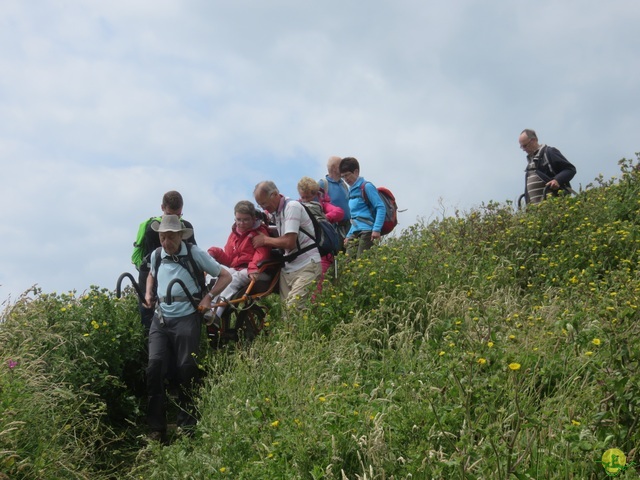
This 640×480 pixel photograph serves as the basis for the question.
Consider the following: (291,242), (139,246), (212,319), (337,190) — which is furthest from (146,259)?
(337,190)

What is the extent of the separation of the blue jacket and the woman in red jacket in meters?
2.32

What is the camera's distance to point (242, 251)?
9492 mm

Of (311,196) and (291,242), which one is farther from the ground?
(311,196)

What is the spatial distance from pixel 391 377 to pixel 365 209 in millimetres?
4782

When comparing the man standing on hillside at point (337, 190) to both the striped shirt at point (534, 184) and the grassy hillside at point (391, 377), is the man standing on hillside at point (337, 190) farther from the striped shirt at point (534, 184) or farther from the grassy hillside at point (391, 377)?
the striped shirt at point (534, 184)

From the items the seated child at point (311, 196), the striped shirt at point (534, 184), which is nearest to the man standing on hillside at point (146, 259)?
the seated child at point (311, 196)

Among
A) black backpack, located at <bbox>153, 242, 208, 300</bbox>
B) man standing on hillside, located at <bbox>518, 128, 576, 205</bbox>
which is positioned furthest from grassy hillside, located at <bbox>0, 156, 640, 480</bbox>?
man standing on hillside, located at <bbox>518, 128, 576, 205</bbox>

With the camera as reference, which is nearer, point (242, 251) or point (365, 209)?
point (242, 251)

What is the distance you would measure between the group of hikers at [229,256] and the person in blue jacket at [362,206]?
0.05ft

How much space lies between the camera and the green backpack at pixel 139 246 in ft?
30.1

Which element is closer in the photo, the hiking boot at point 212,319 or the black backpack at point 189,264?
the black backpack at point 189,264

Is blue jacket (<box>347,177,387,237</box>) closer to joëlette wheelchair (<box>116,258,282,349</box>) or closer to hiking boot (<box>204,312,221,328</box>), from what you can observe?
joëlette wheelchair (<box>116,258,282,349</box>)

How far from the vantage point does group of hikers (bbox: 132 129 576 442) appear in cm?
825

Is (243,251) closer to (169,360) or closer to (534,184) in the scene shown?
(169,360)
